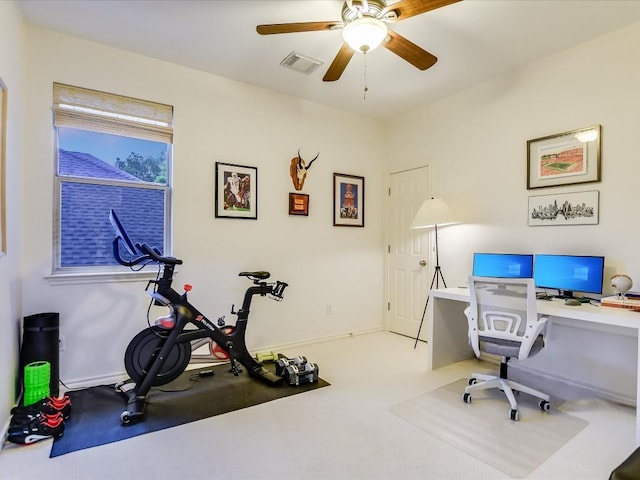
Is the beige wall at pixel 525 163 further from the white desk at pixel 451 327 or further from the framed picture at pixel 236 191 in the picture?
the framed picture at pixel 236 191

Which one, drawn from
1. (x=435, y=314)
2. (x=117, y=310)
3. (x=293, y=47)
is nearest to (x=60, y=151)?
(x=117, y=310)

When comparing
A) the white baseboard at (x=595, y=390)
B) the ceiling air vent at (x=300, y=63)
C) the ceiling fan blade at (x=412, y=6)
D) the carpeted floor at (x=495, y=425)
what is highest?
the ceiling air vent at (x=300, y=63)

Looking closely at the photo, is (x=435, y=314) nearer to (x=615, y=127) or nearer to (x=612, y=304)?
(x=612, y=304)

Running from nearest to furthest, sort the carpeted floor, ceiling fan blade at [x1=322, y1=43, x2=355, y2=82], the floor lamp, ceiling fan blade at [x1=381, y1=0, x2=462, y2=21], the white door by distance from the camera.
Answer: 1. ceiling fan blade at [x1=381, y1=0, x2=462, y2=21]
2. the carpeted floor
3. ceiling fan blade at [x1=322, y1=43, x2=355, y2=82]
4. the floor lamp
5. the white door

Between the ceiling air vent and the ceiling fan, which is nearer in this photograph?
the ceiling fan

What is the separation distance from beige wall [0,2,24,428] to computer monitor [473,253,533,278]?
11.7ft

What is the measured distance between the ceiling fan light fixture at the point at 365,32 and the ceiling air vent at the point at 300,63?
45.1 inches

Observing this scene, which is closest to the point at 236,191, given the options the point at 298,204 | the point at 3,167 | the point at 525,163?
the point at 298,204

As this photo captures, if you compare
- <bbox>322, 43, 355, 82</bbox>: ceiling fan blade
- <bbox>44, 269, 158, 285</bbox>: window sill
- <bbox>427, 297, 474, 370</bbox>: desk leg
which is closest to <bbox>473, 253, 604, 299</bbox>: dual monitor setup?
<bbox>427, 297, 474, 370</bbox>: desk leg

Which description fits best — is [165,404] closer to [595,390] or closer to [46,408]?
[46,408]

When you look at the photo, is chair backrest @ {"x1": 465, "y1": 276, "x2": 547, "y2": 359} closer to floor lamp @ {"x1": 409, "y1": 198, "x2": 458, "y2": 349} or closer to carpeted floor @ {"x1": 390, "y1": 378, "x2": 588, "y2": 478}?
carpeted floor @ {"x1": 390, "y1": 378, "x2": 588, "y2": 478}

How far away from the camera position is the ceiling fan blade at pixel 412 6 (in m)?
1.90

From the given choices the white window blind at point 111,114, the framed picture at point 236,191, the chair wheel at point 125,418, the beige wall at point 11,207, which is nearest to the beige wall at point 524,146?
the framed picture at point 236,191

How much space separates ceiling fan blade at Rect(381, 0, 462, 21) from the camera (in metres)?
1.90
